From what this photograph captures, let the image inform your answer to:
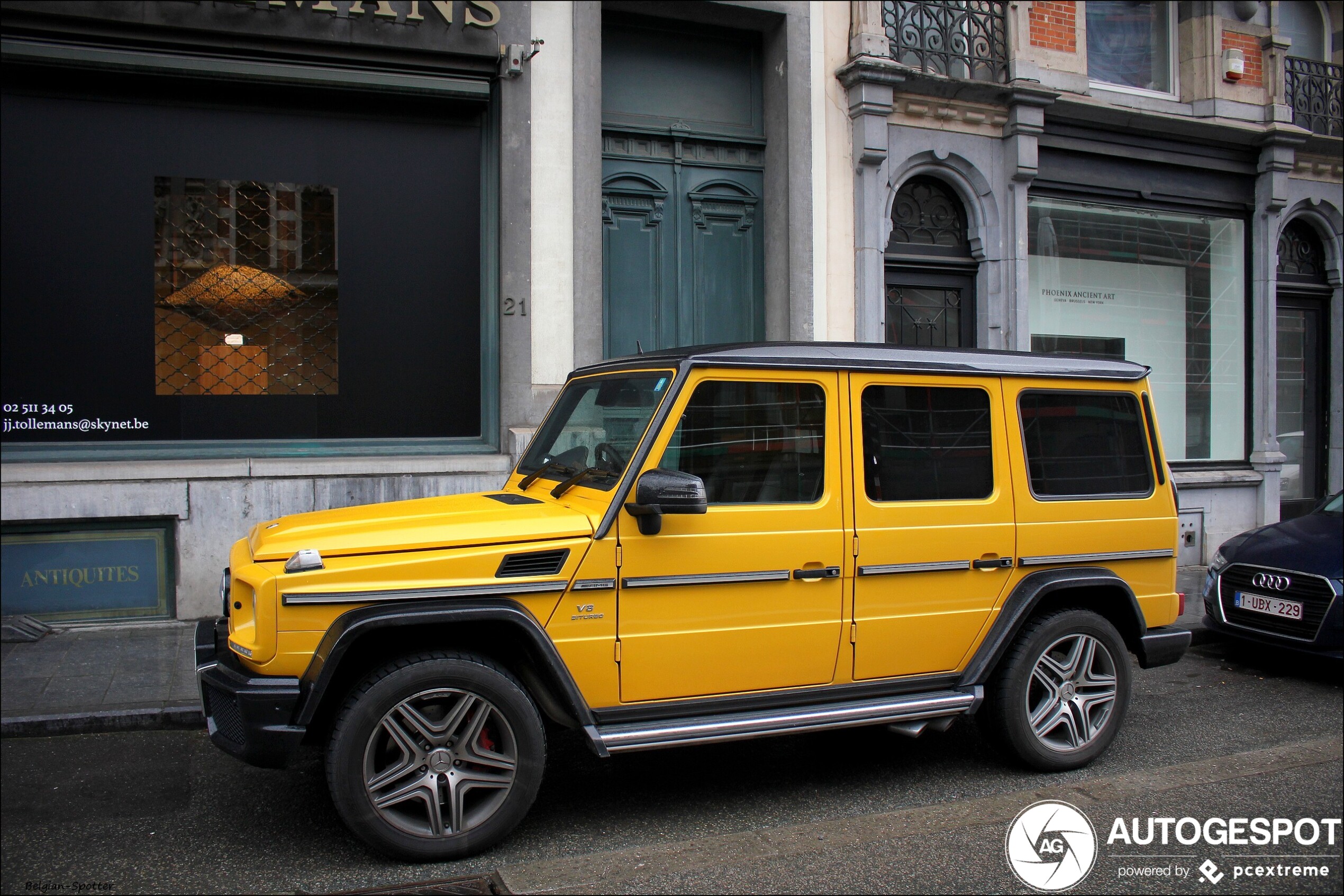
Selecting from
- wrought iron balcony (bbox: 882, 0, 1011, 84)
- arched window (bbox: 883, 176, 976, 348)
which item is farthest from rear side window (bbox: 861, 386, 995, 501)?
wrought iron balcony (bbox: 882, 0, 1011, 84)

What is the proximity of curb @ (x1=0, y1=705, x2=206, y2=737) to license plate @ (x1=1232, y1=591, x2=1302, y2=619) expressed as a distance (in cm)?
694

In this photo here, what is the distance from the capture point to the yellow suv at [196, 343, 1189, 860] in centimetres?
395

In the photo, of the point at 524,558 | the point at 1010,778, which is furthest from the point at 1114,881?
the point at 524,558

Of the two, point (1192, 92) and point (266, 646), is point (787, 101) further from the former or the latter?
point (266, 646)

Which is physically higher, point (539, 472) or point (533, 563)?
point (539, 472)

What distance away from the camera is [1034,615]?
202 inches

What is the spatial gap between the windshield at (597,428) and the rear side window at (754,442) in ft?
0.61

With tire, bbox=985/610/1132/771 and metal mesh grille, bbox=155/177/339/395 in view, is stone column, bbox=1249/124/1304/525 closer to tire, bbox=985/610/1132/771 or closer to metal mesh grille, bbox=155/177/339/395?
tire, bbox=985/610/1132/771

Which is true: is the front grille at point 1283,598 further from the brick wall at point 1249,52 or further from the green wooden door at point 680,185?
the brick wall at point 1249,52

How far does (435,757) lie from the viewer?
3967 mm

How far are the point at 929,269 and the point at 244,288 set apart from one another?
6877 millimetres

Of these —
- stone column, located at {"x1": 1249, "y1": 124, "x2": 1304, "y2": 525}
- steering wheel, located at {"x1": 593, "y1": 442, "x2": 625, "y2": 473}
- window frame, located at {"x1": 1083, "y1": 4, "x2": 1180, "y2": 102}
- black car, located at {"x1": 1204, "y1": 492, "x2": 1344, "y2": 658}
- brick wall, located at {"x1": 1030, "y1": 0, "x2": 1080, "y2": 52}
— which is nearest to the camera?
steering wheel, located at {"x1": 593, "y1": 442, "x2": 625, "y2": 473}

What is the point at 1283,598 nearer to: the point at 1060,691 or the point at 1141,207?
the point at 1060,691

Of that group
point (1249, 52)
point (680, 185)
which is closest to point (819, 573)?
point (680, 185)
